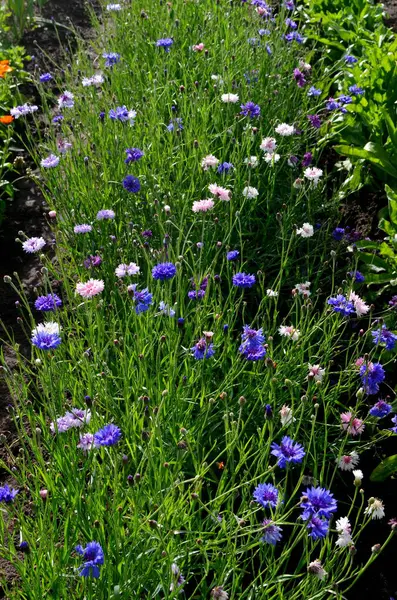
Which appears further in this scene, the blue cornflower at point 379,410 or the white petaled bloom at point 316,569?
the blue cornflower at point 379,410

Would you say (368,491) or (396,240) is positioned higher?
(396,240)

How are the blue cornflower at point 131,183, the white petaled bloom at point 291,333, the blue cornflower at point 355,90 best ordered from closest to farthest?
the white petaled bloom at point 291,333, the blue cornflower at point 131,183, the blue cornflower at point 355,90

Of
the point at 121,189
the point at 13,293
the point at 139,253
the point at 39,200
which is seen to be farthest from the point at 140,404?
the point at 39,200

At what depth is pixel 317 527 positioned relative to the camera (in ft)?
4.83

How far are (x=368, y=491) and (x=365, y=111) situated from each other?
6.04 feet

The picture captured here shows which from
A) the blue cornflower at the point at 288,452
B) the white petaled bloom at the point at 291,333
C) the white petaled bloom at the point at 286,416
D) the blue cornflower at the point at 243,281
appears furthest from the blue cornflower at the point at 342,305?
the blue cornflower at the point at 288,452

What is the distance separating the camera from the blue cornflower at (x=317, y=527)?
57.4 inches

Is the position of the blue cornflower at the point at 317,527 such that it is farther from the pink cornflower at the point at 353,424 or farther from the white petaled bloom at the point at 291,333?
the white petaled bloom at the point at 291,333

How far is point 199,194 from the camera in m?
2.84

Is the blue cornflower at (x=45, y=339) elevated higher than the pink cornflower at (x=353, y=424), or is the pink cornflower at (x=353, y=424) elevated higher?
the blue cornflower at (x=45, y=339)

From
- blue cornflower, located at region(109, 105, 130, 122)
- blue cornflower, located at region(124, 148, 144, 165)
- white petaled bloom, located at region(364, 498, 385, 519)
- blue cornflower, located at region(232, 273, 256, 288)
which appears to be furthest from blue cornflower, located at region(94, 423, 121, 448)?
blue cornflower, located at region(109, 105, 130, 122)

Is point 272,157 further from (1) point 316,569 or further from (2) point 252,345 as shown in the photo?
(1) point 316,569

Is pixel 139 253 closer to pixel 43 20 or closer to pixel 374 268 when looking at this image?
pixel 374 268

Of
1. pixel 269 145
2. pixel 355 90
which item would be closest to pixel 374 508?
pixel 269 145
